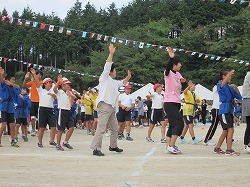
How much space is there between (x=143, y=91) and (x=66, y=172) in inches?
1305

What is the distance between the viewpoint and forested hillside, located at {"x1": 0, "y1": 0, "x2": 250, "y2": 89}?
6512 cm

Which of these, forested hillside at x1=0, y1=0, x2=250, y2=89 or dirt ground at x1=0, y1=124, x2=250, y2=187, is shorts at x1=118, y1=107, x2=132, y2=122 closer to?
dirt ground at x1=0, y1=124, x2=250, y2=187

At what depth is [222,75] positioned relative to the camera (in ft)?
36.9

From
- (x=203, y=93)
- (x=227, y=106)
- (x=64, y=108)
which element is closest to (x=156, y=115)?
(x=64, y=108)

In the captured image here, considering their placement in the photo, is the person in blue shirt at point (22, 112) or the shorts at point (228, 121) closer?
the shorts at point (228, 121)

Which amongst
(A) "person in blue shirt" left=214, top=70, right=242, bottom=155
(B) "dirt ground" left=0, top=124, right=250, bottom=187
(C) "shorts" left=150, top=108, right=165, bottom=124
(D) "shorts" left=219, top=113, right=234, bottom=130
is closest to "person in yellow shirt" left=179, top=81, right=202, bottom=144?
(C) "shorts" left=150, top=108, right=165, bottom=124

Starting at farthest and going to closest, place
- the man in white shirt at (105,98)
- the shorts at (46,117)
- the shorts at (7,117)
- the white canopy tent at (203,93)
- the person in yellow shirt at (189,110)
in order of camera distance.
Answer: the white canopy tent at (203,93), the person in yellow shirt at (189,110), the shorts at (7,117), the shorts at (46,117), the man in white shirt at (105,98)

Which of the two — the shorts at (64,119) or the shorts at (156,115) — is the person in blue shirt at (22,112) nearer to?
the shorts at (64,119)

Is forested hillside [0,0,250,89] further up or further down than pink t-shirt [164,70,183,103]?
further up

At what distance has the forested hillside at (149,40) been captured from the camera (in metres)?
65.1

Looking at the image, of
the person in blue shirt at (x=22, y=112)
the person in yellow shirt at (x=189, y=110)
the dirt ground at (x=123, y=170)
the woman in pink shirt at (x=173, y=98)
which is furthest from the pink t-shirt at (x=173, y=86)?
the person in blue shirt at (x=22, y=112)

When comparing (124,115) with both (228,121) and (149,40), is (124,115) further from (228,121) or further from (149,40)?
(149,40)

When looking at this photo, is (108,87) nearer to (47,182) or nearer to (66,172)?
(66,172)

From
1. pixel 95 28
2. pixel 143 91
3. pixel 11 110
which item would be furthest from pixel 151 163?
pixel 95 28
